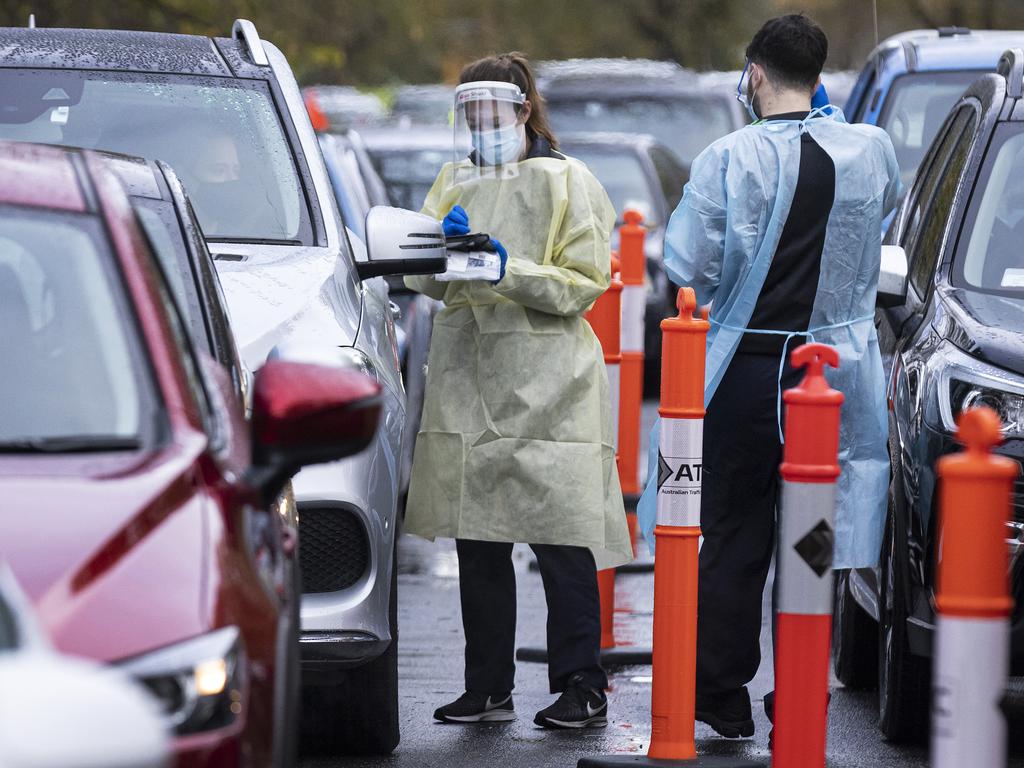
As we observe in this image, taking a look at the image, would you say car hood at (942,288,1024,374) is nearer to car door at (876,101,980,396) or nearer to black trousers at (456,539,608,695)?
car door at (876,101,980,396)

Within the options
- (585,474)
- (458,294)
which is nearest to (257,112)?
(458,294)

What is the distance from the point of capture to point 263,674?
10.8 ft

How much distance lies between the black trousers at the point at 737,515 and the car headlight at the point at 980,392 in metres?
0.47

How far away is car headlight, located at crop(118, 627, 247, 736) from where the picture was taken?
3018mm

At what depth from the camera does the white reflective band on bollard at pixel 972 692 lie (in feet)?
11.8

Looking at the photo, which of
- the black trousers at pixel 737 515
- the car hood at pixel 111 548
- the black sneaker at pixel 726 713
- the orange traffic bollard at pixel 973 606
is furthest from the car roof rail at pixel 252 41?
the orange traffic bollard at pixel 973 606

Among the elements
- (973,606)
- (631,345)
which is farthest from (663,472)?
(631,345)

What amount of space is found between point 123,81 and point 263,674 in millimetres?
3623

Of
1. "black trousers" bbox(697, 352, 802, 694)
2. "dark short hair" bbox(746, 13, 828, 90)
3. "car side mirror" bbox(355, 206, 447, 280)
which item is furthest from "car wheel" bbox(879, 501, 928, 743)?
"car side mirror" bbox(355, 206, 447, 280)

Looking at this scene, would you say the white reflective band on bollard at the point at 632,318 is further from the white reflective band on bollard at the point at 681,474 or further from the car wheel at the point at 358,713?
the white reflective band on bollard at the point at 681,474

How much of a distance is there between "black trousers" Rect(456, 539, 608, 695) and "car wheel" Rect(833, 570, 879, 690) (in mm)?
974

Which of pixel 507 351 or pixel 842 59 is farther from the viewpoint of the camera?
pixel 842 59

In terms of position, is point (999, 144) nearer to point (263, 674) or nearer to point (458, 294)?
point (458, 294)

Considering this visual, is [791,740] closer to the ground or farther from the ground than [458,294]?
closer to the ground
